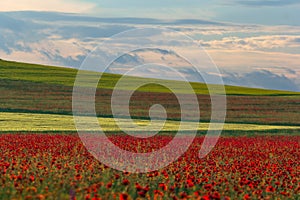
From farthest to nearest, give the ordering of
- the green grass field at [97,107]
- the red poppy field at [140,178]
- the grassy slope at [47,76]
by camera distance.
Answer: the grassy slope at [47,76] → the green grass field at [97,107] → the red poppy field at [140,178]

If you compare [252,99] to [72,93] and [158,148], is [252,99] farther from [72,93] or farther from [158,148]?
[158,148]

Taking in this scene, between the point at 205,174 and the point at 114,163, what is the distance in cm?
244

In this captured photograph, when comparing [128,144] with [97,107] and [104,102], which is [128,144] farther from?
[104,102]

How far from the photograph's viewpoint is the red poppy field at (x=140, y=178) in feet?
32.4

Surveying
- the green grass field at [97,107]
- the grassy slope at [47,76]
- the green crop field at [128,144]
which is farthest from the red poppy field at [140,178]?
the grassy slope at [47,76]

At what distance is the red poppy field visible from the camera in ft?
32.4

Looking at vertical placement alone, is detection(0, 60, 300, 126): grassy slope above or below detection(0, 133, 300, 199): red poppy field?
below

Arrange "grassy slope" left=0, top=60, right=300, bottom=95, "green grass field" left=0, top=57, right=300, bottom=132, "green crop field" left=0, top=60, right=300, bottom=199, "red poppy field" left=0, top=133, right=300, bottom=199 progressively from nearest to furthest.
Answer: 1. "red poppy field" left=0, top=133, right=300, bottom=199
2. "green crop field" left=0, top=60, right=300, bottom=199
3. "green grass field" left=0, top=57, right=300, bottom=132
4. "grassy slope" left=0, top=60, right=300, bottom=95

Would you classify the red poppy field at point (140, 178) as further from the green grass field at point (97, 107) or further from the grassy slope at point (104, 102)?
the grassy slope at point (104, 102)

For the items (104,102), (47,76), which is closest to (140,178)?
(104,102)

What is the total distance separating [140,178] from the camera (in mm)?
12492

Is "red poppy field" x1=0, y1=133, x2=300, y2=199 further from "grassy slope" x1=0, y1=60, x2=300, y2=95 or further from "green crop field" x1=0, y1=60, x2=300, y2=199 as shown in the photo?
"grassy slope" x1=0, y1=60, x2=300, y2=95

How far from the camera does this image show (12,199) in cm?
907

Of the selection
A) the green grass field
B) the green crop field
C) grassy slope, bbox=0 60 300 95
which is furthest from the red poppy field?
grassy slope, bbox=0 60 300 95
